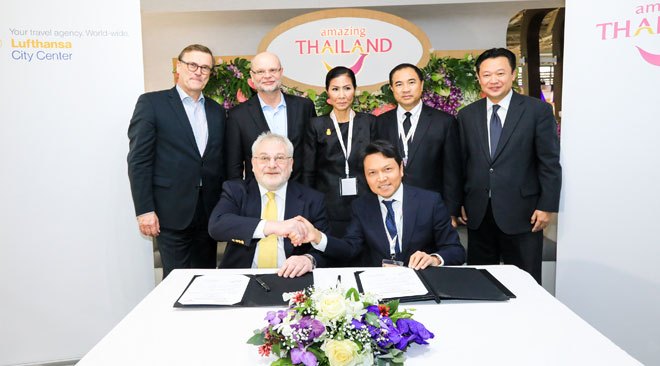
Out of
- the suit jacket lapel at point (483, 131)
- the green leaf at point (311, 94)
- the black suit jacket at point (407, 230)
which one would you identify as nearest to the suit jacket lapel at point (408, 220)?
the black suit jacket at point (407, 230)

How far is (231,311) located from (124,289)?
1.86m

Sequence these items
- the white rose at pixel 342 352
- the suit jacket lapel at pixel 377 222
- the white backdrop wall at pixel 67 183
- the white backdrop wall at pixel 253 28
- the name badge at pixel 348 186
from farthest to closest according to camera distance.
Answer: the white backdrop wall at pixel 253 28
the name badge at pixel 348 186
the white backdrop wall at pixel 67 183
the suit jacket lapel at pixel 377 222
the white rose at pixel 342 352

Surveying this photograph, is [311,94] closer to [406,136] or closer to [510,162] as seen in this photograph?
[406,136]

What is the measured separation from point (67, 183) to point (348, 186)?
1743 mm

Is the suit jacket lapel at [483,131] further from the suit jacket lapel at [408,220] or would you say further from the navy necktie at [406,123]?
the suit jacket lapel at [408,220]

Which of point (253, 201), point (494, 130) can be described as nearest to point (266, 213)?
point (253, 201)

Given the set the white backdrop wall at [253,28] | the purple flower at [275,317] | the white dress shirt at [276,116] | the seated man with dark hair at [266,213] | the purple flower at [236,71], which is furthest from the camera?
the white backdrop wall at [253,28]

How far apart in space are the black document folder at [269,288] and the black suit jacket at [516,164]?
154 cm

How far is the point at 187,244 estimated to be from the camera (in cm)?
333

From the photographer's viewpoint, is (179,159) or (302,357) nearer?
(302,357)

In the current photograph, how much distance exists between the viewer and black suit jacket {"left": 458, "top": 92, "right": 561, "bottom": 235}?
311 cm

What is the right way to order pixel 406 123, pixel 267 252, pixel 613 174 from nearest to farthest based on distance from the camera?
1. pixel 267 252
2. pixel 613 174
3. pixel 406 123

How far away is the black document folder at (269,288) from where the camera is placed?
1.82m

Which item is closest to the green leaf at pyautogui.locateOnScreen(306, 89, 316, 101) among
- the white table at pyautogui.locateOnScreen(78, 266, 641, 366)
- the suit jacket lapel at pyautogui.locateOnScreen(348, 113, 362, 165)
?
the suit jacket lapel at pyautogui.locateOnScreen(348, 113, 362, 165)
